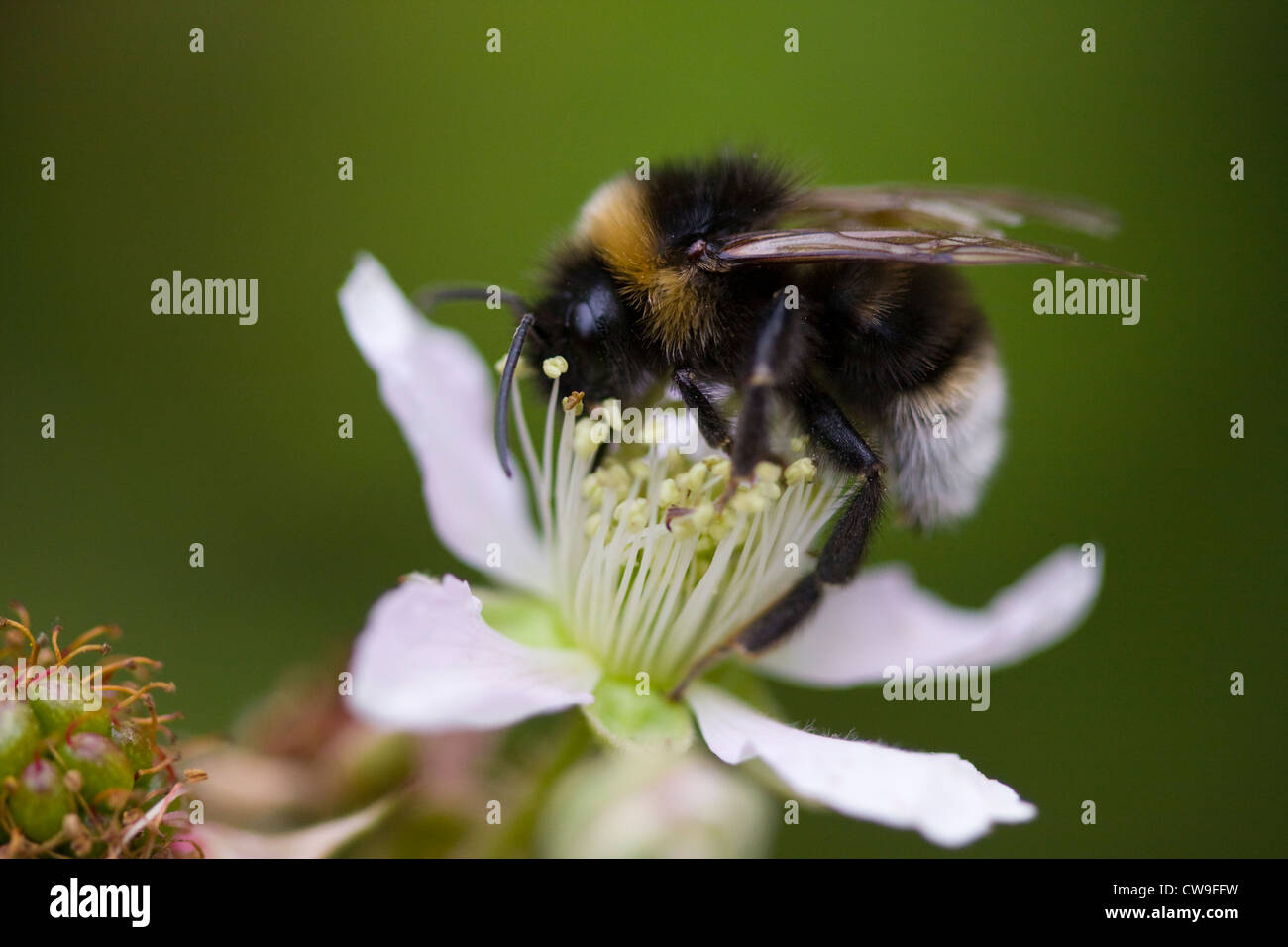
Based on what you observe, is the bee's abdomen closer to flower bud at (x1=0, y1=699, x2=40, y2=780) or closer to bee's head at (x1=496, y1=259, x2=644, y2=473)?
bee's head at (x1=496, y1=259, x2=644, y2=473)

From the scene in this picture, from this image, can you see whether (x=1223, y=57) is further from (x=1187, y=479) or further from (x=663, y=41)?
(x=663, y=41)

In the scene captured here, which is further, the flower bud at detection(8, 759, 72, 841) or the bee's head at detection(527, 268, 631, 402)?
the bee's head at detection(527, 268, 631, 402)

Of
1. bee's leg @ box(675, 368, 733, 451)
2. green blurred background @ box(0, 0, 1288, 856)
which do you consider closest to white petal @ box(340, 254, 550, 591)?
bee's leg @ box(675, 368, 733, 451)

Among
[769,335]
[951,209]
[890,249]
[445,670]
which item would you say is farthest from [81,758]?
[951,209]

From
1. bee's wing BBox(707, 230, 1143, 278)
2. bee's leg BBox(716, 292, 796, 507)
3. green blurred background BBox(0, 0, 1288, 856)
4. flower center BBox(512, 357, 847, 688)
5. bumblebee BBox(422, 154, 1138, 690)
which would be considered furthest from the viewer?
green blurred background BBox(0, 0, 1288, 856)

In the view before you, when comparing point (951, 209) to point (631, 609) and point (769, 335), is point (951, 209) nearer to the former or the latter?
point (769, 335)

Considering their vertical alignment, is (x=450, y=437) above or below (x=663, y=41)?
below
